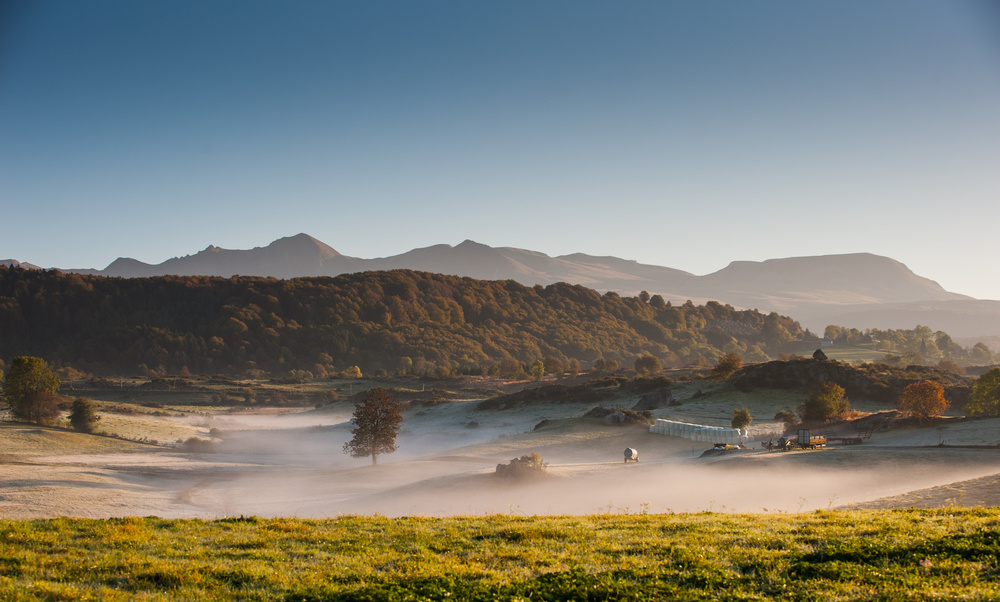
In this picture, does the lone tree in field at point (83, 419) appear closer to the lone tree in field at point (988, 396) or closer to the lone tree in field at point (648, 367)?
the lone tree in field at point (988, 396)

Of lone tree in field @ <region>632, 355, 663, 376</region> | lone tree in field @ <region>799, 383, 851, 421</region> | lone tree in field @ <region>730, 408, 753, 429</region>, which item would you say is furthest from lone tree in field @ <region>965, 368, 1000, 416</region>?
lone tree in field @ <region>632, 355, 663, 376</region>

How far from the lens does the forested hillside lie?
160 meters

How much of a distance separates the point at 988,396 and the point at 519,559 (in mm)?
53068

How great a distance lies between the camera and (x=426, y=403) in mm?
86500

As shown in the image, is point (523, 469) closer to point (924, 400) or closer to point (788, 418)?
point (924, 400)

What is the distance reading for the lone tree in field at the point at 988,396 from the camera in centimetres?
4741

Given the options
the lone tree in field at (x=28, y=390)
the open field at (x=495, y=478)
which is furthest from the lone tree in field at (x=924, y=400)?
the lone tree in field at (x=28, y=390)

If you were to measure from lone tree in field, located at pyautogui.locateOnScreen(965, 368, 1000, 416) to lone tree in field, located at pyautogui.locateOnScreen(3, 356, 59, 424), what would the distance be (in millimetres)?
82091

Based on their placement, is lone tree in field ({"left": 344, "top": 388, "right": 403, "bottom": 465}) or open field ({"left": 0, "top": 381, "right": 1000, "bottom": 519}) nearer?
open field ({"left": 0, "top": 381, "right": 1000, "bottom": 519})

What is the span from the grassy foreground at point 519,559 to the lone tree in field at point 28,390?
5244cm

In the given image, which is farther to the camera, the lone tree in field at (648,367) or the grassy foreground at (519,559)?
the lone tree in field at (648,367)

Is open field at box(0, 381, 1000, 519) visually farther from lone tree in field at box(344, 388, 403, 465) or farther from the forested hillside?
the forested hillside

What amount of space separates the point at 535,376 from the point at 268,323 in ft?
295

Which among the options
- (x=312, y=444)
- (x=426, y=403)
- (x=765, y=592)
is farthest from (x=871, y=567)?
(x=426, y=403)
